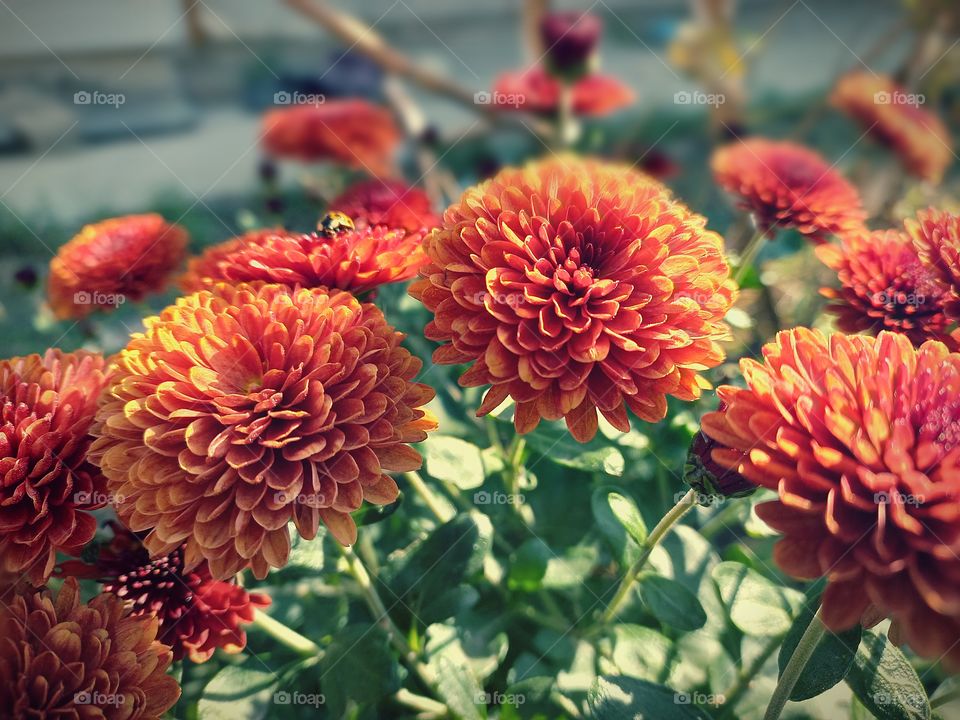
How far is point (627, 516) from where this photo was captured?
672mm

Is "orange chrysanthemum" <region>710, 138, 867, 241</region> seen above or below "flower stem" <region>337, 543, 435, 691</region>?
above

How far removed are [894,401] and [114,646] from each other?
69 cm

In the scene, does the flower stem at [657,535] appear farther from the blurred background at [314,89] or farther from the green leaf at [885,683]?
the blurred background at [314,89]

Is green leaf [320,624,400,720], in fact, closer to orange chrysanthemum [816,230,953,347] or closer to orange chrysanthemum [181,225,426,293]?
orange chrysanthemum [181,225,426,293]

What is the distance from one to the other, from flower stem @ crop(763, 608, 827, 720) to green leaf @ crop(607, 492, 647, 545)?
0.17 meters

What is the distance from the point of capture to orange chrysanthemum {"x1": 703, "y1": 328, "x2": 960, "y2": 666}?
435 millimetres

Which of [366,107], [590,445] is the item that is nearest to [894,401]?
[590,445]

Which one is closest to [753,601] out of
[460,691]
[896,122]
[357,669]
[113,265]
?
[460,691]

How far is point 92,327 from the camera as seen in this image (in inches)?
49.5

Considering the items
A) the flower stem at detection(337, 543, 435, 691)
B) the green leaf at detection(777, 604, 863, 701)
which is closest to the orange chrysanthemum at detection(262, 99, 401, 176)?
the flower stem at detection(337, 543, 435, 691)

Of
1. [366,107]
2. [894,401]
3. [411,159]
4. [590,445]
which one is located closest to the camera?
[894,401]

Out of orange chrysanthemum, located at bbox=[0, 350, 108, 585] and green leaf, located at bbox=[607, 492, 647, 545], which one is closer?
orange chrysanthemum, located at bbox=[0, 350, 108, 585]

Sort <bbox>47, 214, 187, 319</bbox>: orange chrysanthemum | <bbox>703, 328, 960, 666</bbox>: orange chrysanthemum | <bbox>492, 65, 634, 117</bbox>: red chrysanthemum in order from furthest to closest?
<bbox>492, 65, 634, 117</bbox>: red chrysanthemum, <bbox>47, 214, 187, 319</bbox>: orange chrysanthemum, <bbox>703, 328, 960, 666</bbox>: orange chrysanthemum

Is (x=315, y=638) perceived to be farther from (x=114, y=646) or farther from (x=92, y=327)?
(x=92, y=327)
